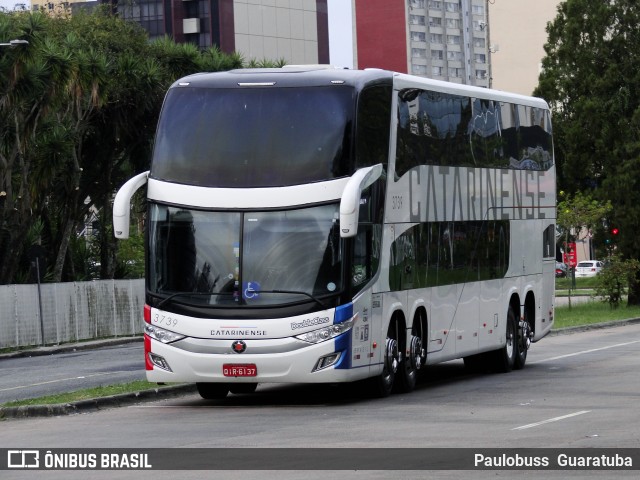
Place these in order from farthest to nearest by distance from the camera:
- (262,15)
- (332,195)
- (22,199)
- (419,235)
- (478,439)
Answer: (262,15)
(22,199)
(419,235)
(332,195)
(478,439)

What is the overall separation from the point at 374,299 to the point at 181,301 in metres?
2.47

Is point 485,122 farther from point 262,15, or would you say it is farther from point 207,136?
point 262,15

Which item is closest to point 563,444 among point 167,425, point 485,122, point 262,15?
point 167,425

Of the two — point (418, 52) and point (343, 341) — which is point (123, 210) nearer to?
point (343, 341)

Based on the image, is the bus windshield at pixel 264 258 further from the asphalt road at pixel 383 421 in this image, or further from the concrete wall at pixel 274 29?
the concrete wall at pixel 274 29

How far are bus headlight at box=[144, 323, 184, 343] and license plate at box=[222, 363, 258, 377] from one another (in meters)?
0.70

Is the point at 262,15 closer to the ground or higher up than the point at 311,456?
higher up

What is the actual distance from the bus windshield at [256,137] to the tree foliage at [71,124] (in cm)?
2243

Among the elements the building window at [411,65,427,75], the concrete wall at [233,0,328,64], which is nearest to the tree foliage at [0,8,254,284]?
the concrete wall at [233,0,328,64]

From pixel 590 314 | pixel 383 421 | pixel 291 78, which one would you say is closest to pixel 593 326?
pixel 590 314

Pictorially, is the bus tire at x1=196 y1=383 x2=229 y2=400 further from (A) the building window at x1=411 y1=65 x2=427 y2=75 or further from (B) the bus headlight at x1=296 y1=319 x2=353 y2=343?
(A) the building window at x1=411 y1=65 x2=427 y2=75

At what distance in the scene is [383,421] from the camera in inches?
675

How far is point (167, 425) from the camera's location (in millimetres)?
17297

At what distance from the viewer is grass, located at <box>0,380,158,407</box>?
20.1 m
